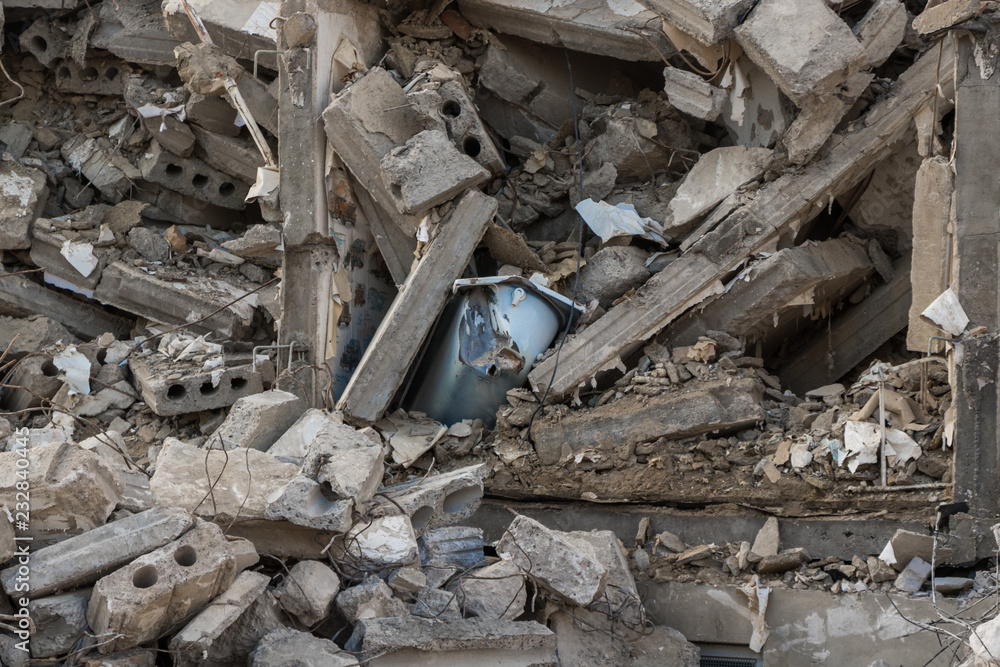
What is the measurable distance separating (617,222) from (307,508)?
3.28 metres

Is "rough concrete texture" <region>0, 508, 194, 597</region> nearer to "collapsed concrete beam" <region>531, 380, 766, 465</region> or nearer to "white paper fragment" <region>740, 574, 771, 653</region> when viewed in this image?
"collapsed concrete beam" <region>531, 380, 766, 465</region>

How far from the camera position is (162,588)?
3.97 meters

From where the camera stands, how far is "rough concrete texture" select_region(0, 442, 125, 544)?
4.27 meters

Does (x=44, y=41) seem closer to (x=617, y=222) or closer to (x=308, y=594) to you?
(x=617, y=222)

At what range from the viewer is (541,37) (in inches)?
301

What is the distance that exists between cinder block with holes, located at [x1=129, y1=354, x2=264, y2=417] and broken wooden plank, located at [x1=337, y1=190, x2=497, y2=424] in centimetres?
123

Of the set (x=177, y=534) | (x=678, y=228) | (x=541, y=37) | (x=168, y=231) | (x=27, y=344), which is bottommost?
(x=27, y=344)

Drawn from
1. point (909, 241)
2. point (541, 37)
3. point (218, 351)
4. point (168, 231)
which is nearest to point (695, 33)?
point (541, 37)

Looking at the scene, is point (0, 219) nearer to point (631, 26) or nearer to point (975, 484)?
point (631, 26)

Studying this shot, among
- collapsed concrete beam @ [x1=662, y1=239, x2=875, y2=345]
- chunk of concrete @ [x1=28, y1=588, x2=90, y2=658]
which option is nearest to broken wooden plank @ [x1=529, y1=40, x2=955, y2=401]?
collapsed concrete beam @ [x1=662, y1=239, x2=875, y2=345]

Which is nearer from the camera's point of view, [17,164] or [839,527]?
[839,527]

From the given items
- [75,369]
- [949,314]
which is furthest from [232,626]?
[75,369]

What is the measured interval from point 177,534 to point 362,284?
3579mm

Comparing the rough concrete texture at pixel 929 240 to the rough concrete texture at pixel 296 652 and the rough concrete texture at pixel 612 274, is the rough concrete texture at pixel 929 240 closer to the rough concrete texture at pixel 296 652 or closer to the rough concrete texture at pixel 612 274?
the rough concrete texture at pixel 612 274
